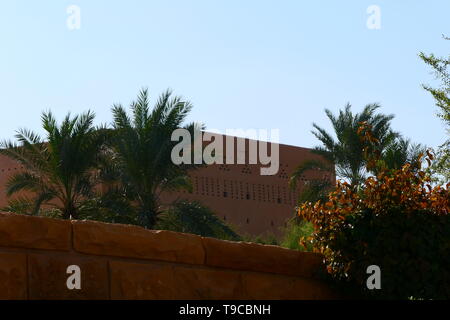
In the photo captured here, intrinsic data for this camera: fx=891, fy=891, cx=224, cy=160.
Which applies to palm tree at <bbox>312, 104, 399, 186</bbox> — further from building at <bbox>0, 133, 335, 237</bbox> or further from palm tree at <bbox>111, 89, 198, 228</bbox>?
building at <bbox>0, 133, 335, 237</bbox>

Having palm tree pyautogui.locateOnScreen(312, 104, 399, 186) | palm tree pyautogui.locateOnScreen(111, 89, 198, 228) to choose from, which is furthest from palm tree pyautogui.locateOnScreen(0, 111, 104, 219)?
palm tree pyautogui.locateOnScreen(312, 104, 399, 186)

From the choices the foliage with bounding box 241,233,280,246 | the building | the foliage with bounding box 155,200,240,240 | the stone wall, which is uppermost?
the building

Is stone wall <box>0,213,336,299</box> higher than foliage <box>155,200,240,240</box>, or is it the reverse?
foliage <box>155,200,240,240</box>

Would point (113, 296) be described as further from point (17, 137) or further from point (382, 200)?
point (17, 137)

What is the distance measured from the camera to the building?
45219 mm

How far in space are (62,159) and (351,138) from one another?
9583mm

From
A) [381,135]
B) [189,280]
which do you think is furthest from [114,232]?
[381,135]

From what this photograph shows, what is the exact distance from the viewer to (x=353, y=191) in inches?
312

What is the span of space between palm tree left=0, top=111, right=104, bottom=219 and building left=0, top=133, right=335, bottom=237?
21154 millimetres

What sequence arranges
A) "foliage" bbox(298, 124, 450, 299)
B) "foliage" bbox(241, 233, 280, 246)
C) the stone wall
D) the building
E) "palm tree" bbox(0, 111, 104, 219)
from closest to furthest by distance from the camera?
the stone wall, "foliage" bbox(298, 124, 450, 299), "palm tree" bbox(0, 111, 104, 219), "foliage" bbox(241, 233, 280, 246), the building

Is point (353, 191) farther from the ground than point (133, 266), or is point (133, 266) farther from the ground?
point (353, 191)

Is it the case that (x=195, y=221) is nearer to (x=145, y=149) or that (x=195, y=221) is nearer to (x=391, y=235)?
(x=145, y=149)

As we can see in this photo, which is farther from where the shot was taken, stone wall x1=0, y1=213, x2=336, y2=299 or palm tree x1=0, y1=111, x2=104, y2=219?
palm tree x1=0, y1=111, x2=104, y2=219
